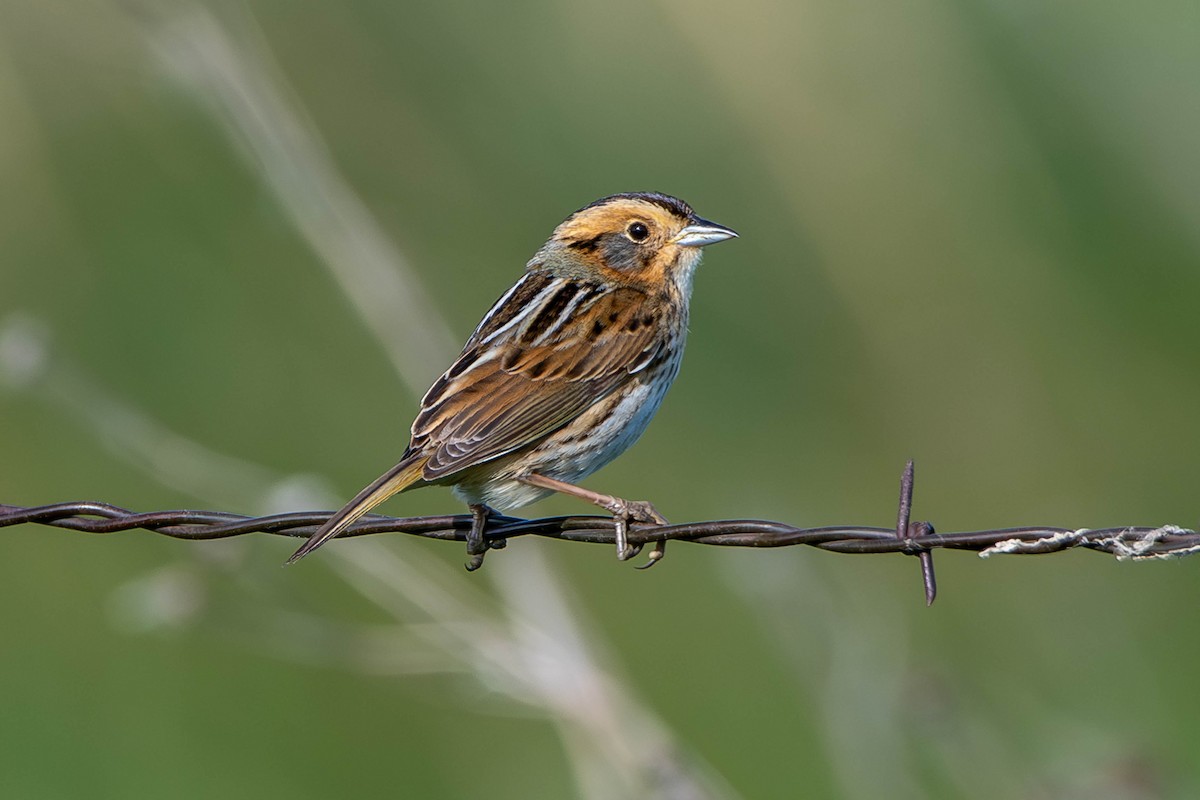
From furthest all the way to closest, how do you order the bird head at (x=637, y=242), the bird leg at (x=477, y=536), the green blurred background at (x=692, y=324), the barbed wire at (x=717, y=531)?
the green blurred background at (x=692, y=324) < the bird head at (x=637, y=242) < the bird leg at (x=477, y=536) < the barbed wire at (x=717, y=531)

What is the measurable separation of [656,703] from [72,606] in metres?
3.14

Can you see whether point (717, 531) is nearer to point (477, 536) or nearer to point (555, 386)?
point (477, 536)

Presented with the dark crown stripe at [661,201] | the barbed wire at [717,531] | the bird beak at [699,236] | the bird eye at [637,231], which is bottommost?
the barbed wire at [717,531]

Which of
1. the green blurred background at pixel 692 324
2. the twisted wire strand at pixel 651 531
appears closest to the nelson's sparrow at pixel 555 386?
the twisted wire strand at pixel 651 531

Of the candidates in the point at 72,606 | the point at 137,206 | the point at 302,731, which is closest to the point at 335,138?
the point at 137,206

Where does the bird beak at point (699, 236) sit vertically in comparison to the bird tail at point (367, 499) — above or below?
above

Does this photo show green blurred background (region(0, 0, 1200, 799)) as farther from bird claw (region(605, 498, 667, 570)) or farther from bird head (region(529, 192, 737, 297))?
bird claw (region(605, 498, 667, 570))

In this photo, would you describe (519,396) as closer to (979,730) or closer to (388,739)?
(979,730)

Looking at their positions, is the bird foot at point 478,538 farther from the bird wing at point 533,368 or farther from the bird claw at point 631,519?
the bird claw at point 631,519

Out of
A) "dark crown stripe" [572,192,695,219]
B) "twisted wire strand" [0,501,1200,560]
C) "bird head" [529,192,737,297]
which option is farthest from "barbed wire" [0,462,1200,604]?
"dark crown stripe" [572,192,695,219]

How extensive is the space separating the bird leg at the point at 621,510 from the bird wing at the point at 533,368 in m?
0.14

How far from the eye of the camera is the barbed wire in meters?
3.37

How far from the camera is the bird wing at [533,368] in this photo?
482 centimetres

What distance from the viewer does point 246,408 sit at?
9906 mm
